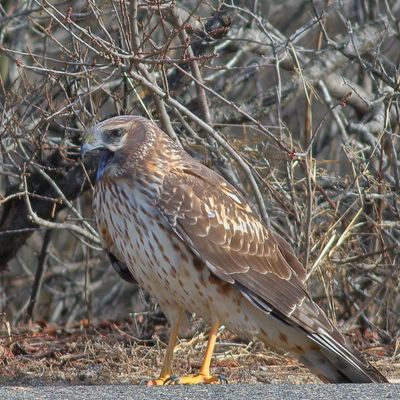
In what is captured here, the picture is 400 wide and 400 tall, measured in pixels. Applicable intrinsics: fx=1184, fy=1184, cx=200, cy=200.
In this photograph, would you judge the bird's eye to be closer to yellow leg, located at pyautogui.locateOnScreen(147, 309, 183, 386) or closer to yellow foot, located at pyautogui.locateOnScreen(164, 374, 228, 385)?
yellow leg, located at pyautogui.locateOnScreen(147, 309, 183, 386)

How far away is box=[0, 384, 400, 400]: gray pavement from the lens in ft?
19.7

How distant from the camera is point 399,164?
30.1ft

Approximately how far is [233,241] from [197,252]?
36 cm

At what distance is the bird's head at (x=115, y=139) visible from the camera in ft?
23.4

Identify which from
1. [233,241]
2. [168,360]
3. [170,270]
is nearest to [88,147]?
[170,270]

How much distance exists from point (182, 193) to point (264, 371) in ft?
5.36

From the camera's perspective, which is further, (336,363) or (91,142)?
(336,363)

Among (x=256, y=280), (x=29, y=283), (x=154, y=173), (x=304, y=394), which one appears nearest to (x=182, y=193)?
(x=154, y=173)

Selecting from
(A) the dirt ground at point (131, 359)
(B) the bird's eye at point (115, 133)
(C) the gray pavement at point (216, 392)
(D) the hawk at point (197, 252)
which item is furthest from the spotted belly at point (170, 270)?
(C) the gray pavement at point (216, 392)

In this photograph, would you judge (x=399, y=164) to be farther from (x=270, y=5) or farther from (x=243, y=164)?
(x=270, y=5)

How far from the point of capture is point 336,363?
Result: 7.22 meters

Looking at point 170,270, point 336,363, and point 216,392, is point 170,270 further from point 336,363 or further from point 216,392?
point 336,363

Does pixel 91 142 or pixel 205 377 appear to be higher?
pixel 91 142

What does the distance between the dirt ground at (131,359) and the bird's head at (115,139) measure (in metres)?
1.43
